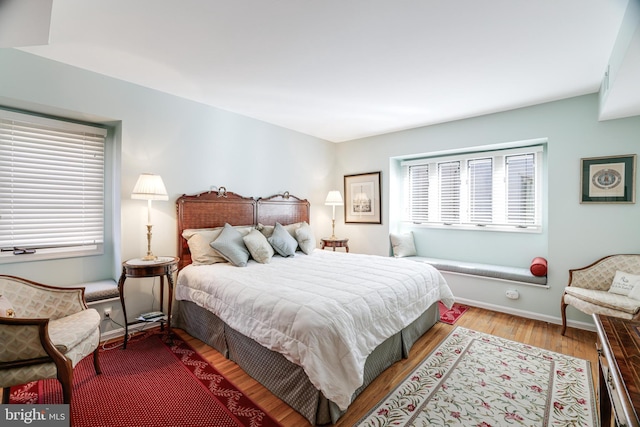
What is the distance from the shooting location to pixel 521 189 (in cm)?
402

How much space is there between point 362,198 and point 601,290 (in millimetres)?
3306

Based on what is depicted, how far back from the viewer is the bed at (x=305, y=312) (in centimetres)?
178

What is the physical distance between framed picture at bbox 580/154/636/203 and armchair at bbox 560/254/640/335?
638mm

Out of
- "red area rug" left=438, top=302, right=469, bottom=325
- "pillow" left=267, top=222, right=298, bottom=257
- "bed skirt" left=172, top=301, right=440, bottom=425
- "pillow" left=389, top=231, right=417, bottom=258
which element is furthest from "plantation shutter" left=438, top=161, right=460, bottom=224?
"pillow" left=267, top=222, right=298, bottom=257

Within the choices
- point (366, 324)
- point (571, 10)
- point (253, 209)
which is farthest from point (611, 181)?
point (253, 209)

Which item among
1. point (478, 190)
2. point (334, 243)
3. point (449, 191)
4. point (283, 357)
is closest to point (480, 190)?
point (478, 190)

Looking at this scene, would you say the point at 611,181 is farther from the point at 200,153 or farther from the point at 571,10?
the point at 200,153

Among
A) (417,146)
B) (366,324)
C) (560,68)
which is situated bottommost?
(366,324)

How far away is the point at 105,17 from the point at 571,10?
→ 3147mm

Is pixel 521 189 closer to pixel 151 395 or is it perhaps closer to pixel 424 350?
pixel 424 350

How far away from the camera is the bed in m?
1.78

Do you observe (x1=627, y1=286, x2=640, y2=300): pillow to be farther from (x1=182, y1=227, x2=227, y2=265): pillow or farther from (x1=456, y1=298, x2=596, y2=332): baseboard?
(x1=182, y1=227, x2=227, y2=265): pillow

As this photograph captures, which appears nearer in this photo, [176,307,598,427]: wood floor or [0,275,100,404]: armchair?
[0,275,100,404]: armchair

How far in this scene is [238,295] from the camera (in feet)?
7.70
